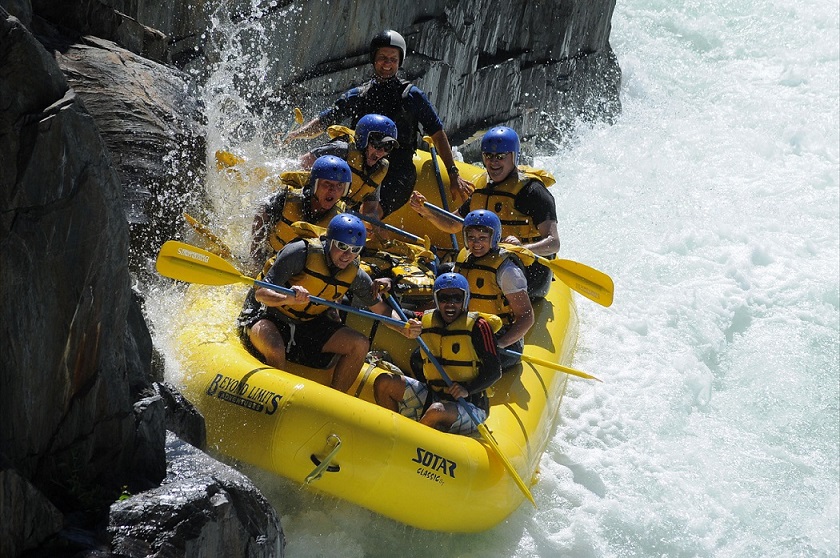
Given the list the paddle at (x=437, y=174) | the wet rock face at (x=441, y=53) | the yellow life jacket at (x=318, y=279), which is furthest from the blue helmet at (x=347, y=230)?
the wet rock face at (x=441, y=53)

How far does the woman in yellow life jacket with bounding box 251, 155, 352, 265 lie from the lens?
497 cm

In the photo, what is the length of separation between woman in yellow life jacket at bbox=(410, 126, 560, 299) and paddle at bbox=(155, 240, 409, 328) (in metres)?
1.53

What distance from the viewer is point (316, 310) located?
4566mm

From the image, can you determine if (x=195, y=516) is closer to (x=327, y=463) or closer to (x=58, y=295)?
(x=58, y=295)

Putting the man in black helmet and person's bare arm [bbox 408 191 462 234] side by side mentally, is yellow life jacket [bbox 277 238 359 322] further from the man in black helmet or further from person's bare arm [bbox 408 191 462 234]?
the man in black helmet

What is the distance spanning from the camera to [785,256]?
9.90 meters

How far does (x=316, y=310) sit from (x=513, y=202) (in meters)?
1.74

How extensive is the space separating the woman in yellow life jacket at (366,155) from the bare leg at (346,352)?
3.84 feet

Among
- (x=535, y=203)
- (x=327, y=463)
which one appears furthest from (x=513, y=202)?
(x=327, y=463)

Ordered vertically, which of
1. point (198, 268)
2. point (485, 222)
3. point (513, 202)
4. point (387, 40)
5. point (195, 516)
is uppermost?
point (387, 40)

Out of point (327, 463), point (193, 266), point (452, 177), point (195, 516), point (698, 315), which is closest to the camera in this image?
point (195, 516)

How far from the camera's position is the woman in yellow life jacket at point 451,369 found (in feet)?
15.3

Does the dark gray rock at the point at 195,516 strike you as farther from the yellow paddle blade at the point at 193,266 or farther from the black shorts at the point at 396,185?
the black shorts at the point at 396,185

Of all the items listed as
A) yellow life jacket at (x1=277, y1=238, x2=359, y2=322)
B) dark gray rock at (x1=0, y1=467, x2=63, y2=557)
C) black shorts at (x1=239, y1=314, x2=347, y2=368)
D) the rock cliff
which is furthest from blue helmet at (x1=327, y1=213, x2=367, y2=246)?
dark gray rock at (x1=0, y1=467, x2=63, y2=557)
